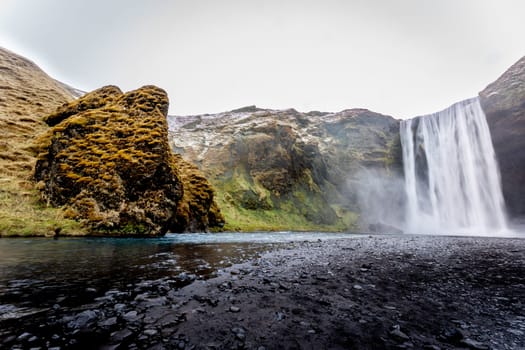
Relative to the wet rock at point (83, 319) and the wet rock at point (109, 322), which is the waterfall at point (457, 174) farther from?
the wet rock at point (83, 319)

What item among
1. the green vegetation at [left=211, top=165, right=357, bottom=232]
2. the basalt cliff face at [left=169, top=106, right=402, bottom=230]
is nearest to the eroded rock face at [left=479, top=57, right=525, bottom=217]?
the basalt cliff face at [left=169, top=106, right=402, bottom=230]

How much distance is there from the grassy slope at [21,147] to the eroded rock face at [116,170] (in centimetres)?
169

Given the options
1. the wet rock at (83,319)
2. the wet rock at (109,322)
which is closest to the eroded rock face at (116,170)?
the wet rock at (83,319)

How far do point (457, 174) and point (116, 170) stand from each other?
7708 cm

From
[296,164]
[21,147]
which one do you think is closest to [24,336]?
[21,147]

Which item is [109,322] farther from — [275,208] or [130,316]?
[275,208]

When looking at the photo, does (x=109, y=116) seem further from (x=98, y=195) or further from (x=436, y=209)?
(x=436, y=209)

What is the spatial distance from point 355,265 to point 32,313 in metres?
10.7

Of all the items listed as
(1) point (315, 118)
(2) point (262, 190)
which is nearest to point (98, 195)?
(2) point (262, 190)

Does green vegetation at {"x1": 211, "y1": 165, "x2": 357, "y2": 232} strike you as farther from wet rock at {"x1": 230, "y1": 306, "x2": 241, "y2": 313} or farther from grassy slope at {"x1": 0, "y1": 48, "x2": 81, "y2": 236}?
wet rock at {"x1": 230, "y1": 306, "x2": 241, "y2": 313}

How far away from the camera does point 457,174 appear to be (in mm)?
63688

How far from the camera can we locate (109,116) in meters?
36.9

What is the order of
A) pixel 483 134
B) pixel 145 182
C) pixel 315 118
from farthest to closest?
pixel 315 118 < pixel 483 134 < pixel 145 182

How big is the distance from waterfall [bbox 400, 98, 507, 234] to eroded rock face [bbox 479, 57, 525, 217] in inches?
67.4
